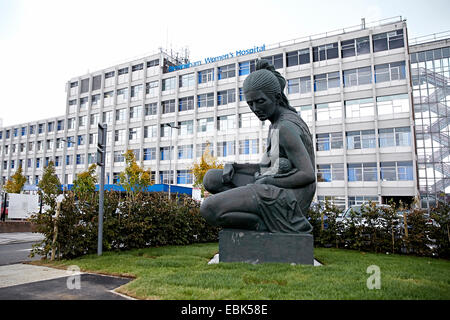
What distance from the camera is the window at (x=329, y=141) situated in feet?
107

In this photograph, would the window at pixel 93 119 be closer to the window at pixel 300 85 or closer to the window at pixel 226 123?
the window at pixel 226 123

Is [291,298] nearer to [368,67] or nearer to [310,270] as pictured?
[310,270]

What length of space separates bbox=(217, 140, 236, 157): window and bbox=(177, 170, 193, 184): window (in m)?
4.97

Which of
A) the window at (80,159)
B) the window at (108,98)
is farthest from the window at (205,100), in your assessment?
the window at (80,159)

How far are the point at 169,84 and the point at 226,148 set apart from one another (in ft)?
43.0

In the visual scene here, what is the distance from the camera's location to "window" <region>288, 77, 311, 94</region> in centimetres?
3475

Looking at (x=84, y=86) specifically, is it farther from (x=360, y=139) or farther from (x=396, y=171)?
(x=396, y=171)

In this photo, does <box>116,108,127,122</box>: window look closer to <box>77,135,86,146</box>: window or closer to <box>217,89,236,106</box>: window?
<box>77,135,86,146</box>: window

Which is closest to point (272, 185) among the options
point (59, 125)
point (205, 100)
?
point (205, 100)

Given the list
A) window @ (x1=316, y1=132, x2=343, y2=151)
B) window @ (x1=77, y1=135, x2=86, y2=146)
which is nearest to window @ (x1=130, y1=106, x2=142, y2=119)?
window @ (x1=77, y1=135, x2=86, y2=146)

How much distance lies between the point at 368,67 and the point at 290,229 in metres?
32.2

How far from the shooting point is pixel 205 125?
131ft

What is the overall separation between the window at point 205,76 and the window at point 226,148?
8886 mm
